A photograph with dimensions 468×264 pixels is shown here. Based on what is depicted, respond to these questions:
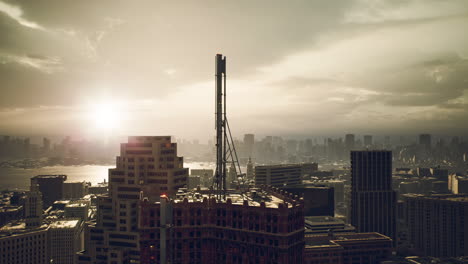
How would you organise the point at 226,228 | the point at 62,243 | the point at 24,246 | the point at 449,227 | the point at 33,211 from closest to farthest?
the point at 226,228
the point at 24,246
the point at 62,243
the point at 33,211
the point at 449,227

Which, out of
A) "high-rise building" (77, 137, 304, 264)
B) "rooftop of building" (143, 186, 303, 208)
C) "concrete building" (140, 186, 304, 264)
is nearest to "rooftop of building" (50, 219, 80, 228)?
"rooftop of building" (143, 186, 303, 208)

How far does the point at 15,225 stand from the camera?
541ft

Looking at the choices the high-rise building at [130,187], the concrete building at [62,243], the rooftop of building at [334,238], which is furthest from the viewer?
the concrete building at [62,243]

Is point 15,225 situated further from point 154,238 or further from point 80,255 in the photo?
point 154,238

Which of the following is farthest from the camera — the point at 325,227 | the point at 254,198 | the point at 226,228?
the point at 325,227

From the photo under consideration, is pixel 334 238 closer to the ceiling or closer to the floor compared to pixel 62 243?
closer to the ceiling

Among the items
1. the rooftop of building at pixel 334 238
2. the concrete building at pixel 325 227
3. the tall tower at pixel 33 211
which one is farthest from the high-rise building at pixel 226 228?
the tall tower at pixel 33 211

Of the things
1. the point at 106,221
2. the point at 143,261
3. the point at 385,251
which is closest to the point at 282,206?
the point at 143,261

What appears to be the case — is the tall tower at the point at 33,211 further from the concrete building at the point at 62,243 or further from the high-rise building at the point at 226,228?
the high-rise building at the point at 226,228

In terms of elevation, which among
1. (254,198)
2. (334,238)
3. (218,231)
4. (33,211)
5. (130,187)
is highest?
(254,198)

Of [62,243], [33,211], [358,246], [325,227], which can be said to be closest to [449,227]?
[358,246]

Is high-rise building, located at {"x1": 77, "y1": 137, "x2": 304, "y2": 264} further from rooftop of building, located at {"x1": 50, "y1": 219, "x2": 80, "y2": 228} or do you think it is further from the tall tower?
the tall tower

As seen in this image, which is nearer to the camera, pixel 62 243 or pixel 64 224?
pixel 62 243

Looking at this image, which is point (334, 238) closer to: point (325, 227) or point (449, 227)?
point (325, 227)
